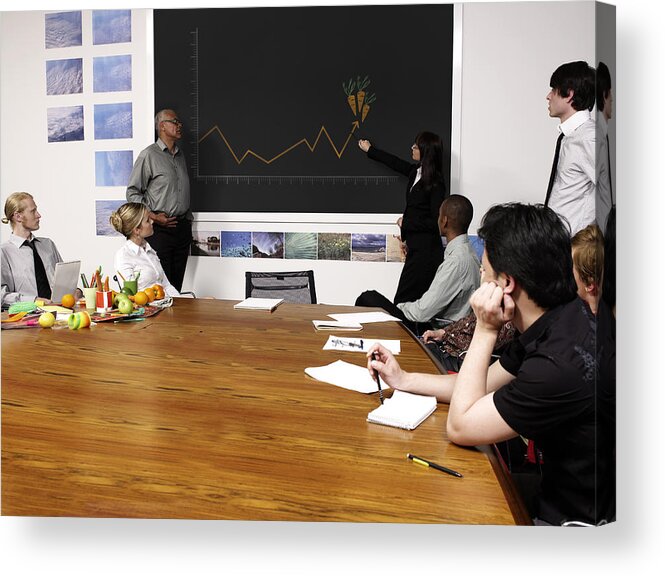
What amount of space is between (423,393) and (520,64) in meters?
2.54

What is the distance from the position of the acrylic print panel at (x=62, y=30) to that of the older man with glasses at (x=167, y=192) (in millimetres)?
549

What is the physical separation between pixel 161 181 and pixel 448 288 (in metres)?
1.50

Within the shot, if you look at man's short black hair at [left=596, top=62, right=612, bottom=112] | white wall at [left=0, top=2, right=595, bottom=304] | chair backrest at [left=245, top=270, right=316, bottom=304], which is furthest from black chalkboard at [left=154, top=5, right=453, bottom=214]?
man's short black hair at [left=596, top=62, right=612, bottom=112]

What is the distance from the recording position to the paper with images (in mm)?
1678

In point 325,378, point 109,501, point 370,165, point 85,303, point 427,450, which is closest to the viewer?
point 109,501

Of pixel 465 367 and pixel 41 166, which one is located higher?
pixel 41 166

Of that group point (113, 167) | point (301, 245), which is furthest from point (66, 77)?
point (301, 245)

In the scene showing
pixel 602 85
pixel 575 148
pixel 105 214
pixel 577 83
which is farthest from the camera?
pixel 105 214

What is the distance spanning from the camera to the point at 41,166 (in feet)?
8.44

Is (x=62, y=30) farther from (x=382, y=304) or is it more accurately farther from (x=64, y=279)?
(x=382, y=304)

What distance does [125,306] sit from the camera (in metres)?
2.65

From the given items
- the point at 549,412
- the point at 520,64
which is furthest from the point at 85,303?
the point at 520,64

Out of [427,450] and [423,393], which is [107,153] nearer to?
[423,393]

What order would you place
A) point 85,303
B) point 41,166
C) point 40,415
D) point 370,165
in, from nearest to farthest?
point 40,415, point 41,166, point 85,303, point 370,165
